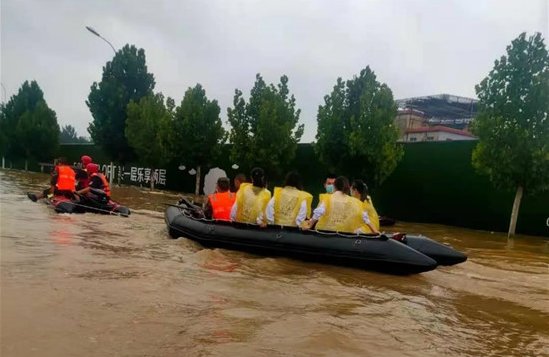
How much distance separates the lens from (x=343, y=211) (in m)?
8.30

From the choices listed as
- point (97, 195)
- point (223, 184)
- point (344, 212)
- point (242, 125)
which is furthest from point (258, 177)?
point (242, 125)

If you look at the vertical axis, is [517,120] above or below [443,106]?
below

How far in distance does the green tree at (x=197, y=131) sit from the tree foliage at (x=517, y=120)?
15.0 meters

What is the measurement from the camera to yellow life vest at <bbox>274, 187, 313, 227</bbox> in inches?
348

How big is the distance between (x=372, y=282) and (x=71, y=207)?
856cm

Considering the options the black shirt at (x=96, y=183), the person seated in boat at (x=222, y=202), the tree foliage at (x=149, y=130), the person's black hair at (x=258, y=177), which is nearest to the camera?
the person's black hair at (x=258, y=177)

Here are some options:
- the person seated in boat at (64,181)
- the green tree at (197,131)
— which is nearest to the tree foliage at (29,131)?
the green tree at (197,131)

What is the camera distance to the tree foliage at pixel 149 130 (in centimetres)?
2901

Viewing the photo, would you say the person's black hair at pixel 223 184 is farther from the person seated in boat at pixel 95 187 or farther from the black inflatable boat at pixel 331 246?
the person seated in boat at pixel 95 187

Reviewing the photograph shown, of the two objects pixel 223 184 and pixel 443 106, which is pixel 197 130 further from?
pixel 223 184

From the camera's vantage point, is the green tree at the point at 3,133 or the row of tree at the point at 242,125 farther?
the green tree at the point at 3,133

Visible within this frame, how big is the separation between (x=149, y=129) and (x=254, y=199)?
2221cm

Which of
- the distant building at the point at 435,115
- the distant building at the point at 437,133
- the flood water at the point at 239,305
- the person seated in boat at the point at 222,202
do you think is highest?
the distant building at the point at 435,115

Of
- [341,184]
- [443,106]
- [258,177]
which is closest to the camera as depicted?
[341,184]
